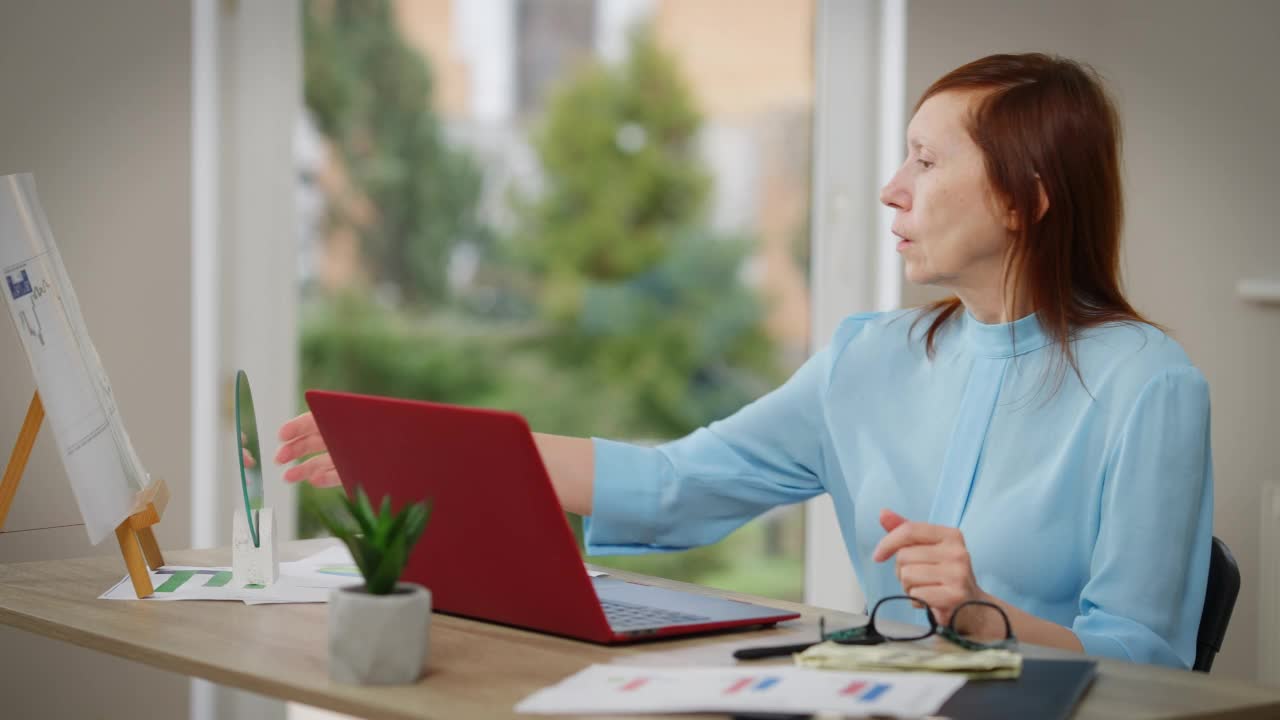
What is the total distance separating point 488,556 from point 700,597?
0.82 ft

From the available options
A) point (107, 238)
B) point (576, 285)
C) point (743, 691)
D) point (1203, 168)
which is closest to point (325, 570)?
point (743, 691)

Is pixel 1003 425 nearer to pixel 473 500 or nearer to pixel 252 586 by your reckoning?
pixel 473 500

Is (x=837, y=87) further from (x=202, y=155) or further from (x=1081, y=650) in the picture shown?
(x=1081, y=650)

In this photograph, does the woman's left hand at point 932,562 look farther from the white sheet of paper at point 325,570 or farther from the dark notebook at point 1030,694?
the white sheet of paper at point 325,570

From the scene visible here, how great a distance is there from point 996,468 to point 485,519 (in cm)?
58

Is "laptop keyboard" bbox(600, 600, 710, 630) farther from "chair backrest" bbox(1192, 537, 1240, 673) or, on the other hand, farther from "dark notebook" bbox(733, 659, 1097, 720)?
"chair backrest" bbox(1192, 537, 1240, 673)

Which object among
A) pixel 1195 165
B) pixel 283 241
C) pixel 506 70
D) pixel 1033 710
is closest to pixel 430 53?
pixel 506 70

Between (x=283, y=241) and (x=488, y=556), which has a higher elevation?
(x=283, y=241)

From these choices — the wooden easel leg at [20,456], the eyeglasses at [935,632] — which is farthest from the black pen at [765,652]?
the wooden easel leg at [20,456]

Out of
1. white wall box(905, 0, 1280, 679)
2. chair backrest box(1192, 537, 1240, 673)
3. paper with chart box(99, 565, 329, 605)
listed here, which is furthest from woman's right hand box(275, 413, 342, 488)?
white wall box(905, 0, 1280, 679)

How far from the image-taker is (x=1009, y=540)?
1272 millimetres

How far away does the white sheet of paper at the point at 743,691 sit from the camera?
838mm

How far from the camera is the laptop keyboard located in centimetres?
108

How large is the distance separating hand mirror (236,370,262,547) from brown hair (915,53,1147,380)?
0.81m
